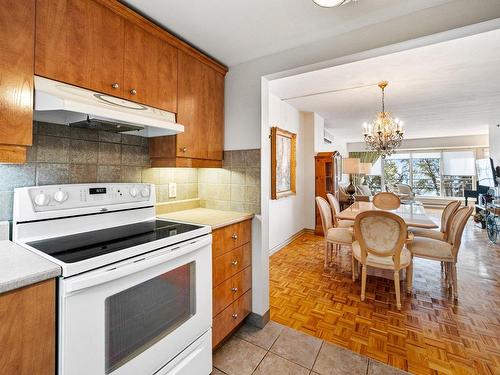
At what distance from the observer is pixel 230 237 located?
5.69 feet

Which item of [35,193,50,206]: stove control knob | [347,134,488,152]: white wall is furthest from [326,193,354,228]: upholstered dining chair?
[347,134,488,152]: white wall

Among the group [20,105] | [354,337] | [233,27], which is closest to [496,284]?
[354,337]

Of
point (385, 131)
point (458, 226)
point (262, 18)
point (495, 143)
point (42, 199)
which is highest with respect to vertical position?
point (495, 143)

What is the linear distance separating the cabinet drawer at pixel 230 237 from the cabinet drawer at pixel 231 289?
0.75 ft

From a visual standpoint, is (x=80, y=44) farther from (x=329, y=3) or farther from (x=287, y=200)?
(x=287, y=200)

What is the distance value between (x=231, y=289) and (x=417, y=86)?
3.70m

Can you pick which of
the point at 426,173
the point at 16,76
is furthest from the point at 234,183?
the point at 426,173

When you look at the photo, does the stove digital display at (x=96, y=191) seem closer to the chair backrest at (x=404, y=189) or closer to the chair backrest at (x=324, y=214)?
the chair backrest at (x=324, y=214)

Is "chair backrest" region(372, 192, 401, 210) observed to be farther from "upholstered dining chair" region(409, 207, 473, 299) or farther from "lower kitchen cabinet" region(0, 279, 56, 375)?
"lower kitchen cabinet" region(0, 279, 56, 375)

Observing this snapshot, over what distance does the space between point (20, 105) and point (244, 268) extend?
1606mm

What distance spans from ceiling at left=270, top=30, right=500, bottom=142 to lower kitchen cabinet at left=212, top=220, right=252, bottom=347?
2238mm

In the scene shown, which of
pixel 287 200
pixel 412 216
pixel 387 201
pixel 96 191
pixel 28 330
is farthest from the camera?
pixel 287 200

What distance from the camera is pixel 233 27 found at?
157 cm

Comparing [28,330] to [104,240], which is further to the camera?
[104,240]
